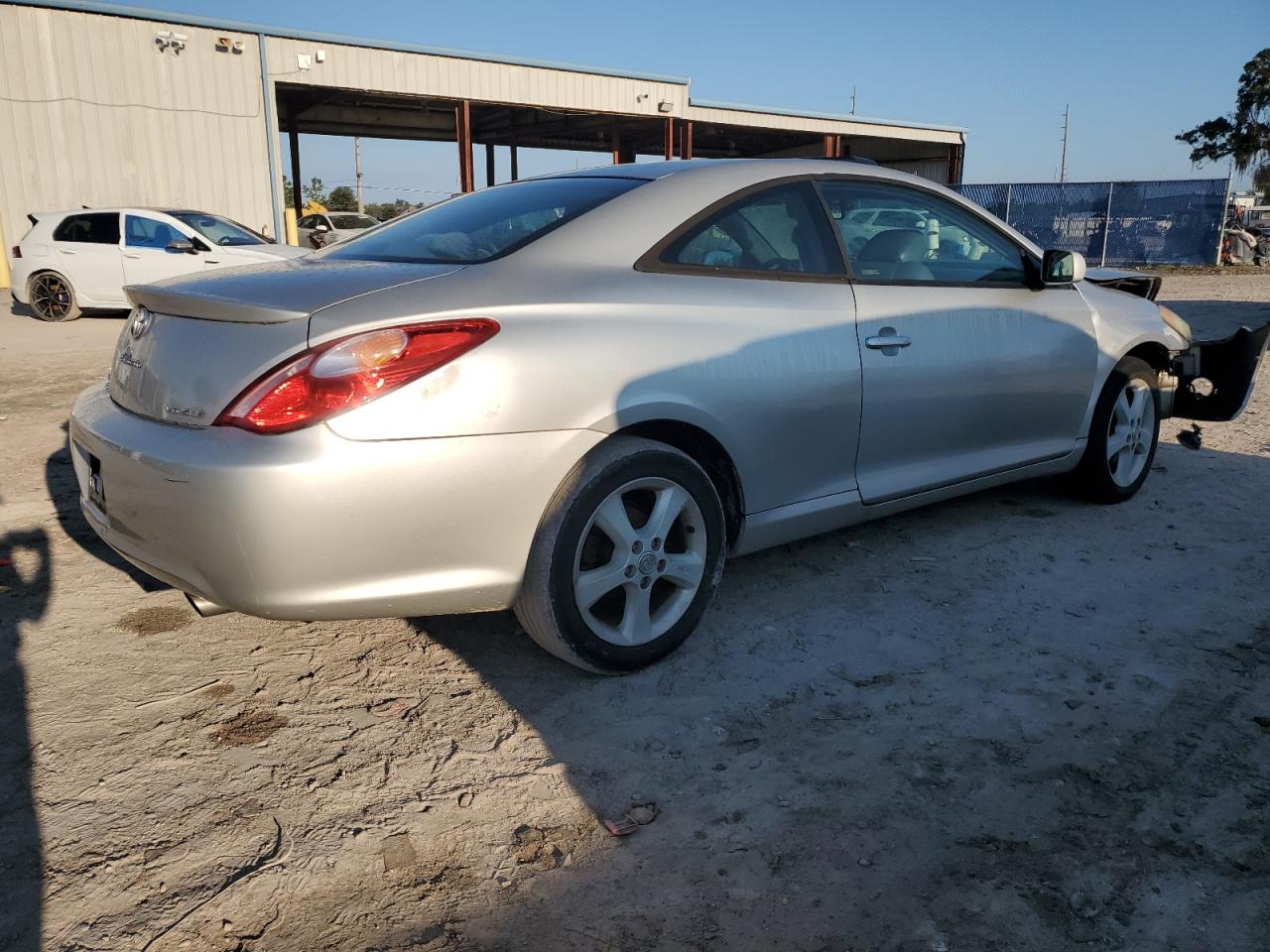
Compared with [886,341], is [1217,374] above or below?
below

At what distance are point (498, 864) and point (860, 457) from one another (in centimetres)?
201

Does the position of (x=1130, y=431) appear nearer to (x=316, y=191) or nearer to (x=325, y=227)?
(x=325, y=227)

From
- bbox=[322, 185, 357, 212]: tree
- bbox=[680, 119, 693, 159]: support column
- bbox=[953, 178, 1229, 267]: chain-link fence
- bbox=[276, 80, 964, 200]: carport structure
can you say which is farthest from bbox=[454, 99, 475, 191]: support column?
bbox=[322, 185, 357, 212]: tree

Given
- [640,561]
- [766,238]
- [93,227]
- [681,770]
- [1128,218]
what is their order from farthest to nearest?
1. [1128,218]
2. [93,227]
3. [766,238]
4. [640,561]
5. [681,770]

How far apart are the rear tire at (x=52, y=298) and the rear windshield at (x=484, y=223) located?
11.0 m

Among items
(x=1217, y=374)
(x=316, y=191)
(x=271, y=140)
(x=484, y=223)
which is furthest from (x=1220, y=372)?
(x=316, y=191)

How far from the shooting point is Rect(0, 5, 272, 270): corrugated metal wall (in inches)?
656

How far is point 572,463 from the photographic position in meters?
2.72

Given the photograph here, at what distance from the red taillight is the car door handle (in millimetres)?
1696

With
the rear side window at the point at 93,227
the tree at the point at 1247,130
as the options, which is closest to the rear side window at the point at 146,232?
the rear side window at the point at 93,227

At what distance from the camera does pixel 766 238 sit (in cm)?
336

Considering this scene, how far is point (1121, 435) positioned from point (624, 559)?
2.99 m

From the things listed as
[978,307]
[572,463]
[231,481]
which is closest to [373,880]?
[231,481]

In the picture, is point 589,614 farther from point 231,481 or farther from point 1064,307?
point 1064,307
